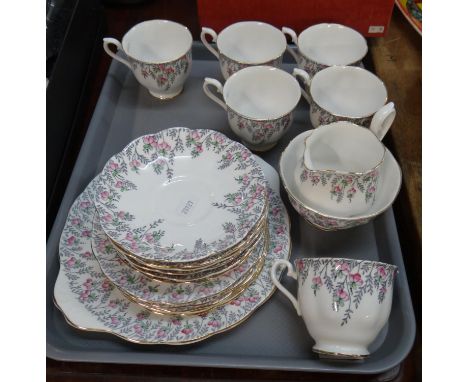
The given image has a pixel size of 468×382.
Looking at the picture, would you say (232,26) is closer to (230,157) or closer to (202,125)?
(202,125)

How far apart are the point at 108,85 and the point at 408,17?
1.85 feet

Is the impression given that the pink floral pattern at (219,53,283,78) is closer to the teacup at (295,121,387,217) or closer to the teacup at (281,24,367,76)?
the teacup at (281,24,367,76)

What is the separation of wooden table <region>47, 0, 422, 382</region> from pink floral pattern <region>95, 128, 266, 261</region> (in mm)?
138

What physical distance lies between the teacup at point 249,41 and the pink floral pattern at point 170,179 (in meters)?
0.20

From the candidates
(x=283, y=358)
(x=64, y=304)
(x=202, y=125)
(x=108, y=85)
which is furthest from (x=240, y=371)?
(x=108, y=85)

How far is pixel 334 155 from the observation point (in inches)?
26.5

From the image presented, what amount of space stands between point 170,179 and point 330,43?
0.41 metres

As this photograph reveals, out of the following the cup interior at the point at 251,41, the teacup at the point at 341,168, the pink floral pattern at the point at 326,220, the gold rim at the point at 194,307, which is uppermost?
the cup interior at the point at 251,41

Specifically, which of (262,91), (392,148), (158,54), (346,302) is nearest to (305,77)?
(262,91)

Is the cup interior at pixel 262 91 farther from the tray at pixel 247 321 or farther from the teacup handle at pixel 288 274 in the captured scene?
the teacup handle at pixel 288 274

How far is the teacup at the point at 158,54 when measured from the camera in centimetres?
77

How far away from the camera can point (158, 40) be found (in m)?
0.86

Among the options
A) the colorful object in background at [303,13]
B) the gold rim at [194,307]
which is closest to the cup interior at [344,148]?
the gold rim at [194,307]

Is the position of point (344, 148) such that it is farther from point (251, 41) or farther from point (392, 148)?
point (251, 41)
